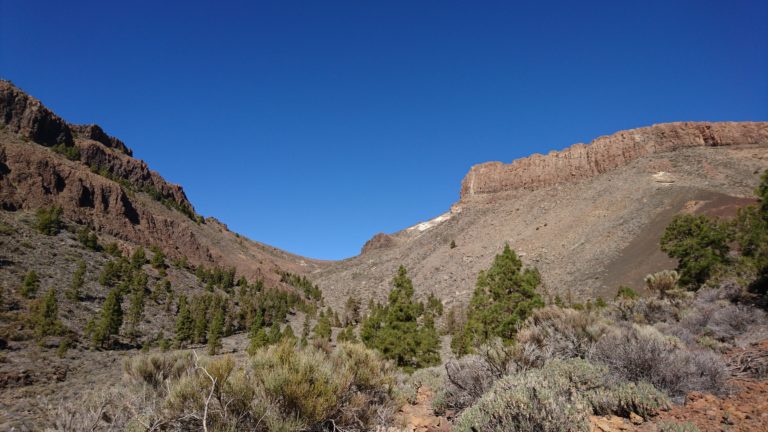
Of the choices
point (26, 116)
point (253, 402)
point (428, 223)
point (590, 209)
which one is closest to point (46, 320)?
point (253, 402)

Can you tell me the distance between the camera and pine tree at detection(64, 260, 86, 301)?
39156 mm

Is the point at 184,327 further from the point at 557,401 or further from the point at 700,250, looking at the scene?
the point at 700,250

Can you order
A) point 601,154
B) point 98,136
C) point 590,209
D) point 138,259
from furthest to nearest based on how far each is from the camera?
1. point 98,136
2. point 601,154
3. point 590,209
4. point 138,259

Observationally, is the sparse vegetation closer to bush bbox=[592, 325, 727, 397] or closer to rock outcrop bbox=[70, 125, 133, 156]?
bush bbox=[592, 325, 727, 397]

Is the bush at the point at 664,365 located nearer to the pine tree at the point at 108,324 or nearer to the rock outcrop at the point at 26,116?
→ the pine tree at the point at 108,324

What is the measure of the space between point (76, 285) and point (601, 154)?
315 feet

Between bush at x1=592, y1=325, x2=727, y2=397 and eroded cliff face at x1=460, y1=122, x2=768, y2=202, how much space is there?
85.9 m

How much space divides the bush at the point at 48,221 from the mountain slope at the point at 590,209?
47418 mm

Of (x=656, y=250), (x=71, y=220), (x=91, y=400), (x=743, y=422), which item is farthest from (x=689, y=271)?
(x=71, y=220)

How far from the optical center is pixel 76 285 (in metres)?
40.9

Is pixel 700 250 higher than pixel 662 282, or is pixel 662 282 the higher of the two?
pixel 700 250

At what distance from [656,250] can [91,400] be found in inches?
2097

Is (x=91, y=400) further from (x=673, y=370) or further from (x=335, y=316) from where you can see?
(x=335, y=316)

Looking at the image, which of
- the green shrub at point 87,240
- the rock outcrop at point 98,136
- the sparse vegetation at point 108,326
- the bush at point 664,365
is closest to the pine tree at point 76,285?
the sparse vegetation at point 108,326
